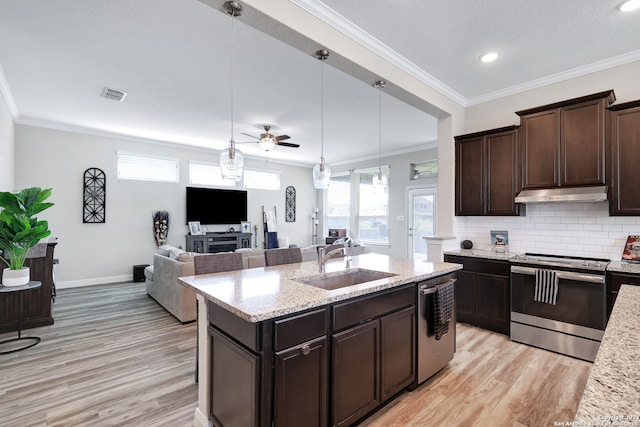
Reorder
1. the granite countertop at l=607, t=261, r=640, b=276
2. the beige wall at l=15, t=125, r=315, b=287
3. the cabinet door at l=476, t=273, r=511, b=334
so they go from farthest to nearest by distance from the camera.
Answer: the beige wall at l=15, t=125, r=315, b=287 < the cabinet door at l=476, t=273, r=511, b=334 < the granite countertop at l=607, t=261, r=640, b=276

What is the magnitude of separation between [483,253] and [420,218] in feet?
11.7

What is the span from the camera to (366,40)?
2.81 metres

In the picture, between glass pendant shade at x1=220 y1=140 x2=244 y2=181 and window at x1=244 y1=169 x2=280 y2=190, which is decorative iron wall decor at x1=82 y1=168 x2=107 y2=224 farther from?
glass pendant shade at x1=220 y1=140 x2=244 y2=181

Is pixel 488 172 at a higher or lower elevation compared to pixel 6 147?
lower

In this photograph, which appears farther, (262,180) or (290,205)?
(290,205)

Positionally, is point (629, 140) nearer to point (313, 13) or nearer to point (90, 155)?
point (313, 13)

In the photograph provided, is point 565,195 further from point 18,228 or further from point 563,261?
point 18,228

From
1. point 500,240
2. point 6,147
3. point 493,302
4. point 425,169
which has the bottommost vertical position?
point 493,302

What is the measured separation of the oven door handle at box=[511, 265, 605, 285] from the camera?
2842 millimetres

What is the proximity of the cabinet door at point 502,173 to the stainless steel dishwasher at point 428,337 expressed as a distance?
172 centimetres

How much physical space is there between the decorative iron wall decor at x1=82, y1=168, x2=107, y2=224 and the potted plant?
A: 3.11 m

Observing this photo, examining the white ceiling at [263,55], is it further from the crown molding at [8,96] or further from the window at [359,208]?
the window at [359,208]

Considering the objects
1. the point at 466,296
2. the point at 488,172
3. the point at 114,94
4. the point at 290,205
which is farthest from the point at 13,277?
the point at 290,205

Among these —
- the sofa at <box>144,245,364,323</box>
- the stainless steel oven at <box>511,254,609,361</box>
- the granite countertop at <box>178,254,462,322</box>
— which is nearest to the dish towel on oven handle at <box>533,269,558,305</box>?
the stainless steel oven at <box>511,254,609,361</box>
